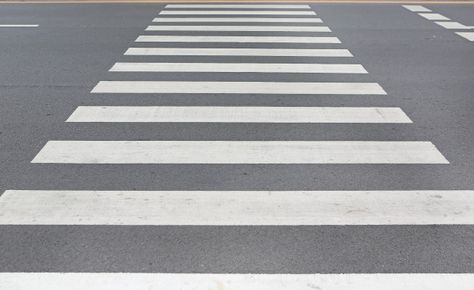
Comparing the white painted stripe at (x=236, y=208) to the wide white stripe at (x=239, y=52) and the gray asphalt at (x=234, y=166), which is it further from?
the wide white stripe at (x=239, y=52)

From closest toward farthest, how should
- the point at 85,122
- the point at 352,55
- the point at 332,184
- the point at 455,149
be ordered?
the point at 332,184
the point at 455,149
the point at 85,122
the point at 352,55

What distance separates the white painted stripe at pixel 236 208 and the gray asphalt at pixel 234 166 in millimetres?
113

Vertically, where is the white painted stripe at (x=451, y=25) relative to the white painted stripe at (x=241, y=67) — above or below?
below

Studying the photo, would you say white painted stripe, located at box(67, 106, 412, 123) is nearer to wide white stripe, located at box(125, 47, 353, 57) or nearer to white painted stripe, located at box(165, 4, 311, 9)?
wide white stripe, located at box(125, 47, 353, 57)

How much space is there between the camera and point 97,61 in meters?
9.64

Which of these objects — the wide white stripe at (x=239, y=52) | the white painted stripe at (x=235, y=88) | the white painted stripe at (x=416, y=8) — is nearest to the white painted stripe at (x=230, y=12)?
the white painted stripe at (x=416, y=8)

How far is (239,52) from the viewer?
404 inches

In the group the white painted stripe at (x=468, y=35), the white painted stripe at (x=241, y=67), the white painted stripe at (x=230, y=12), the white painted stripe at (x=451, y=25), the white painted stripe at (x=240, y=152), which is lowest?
the white painted stripe at (x=230, y=12)

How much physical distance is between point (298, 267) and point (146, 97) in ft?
14.2

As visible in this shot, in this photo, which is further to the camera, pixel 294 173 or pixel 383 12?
pixel 383 12

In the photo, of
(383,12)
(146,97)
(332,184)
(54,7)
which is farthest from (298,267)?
(54,7)

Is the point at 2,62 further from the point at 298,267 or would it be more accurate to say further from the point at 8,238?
the point at 298,267
